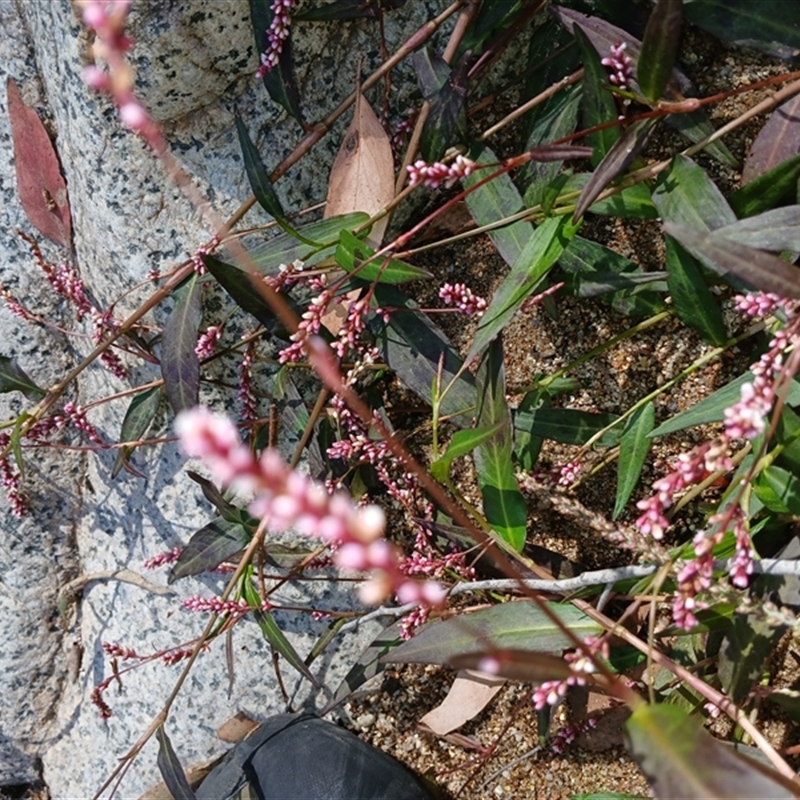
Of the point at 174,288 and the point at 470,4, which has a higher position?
the point at 470,4

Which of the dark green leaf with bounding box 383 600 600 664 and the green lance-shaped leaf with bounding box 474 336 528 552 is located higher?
the green lance-shaped leaf with bounding box 474 336 528 552

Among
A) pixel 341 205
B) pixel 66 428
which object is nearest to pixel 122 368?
pixel 66 428

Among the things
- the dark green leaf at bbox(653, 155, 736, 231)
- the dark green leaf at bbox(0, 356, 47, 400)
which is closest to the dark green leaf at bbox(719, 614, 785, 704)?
the dark green leaf at bbox(653, 155, 736, 231)

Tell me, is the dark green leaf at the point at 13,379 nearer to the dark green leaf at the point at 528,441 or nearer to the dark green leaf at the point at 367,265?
the dark green leaf at the point at 367,265

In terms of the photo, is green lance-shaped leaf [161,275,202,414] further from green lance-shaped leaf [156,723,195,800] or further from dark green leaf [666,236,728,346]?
dark green leaf [666,236,728,346]

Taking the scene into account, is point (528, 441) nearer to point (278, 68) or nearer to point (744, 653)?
point (744, 653)

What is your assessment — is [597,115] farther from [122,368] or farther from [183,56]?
[122,368]
